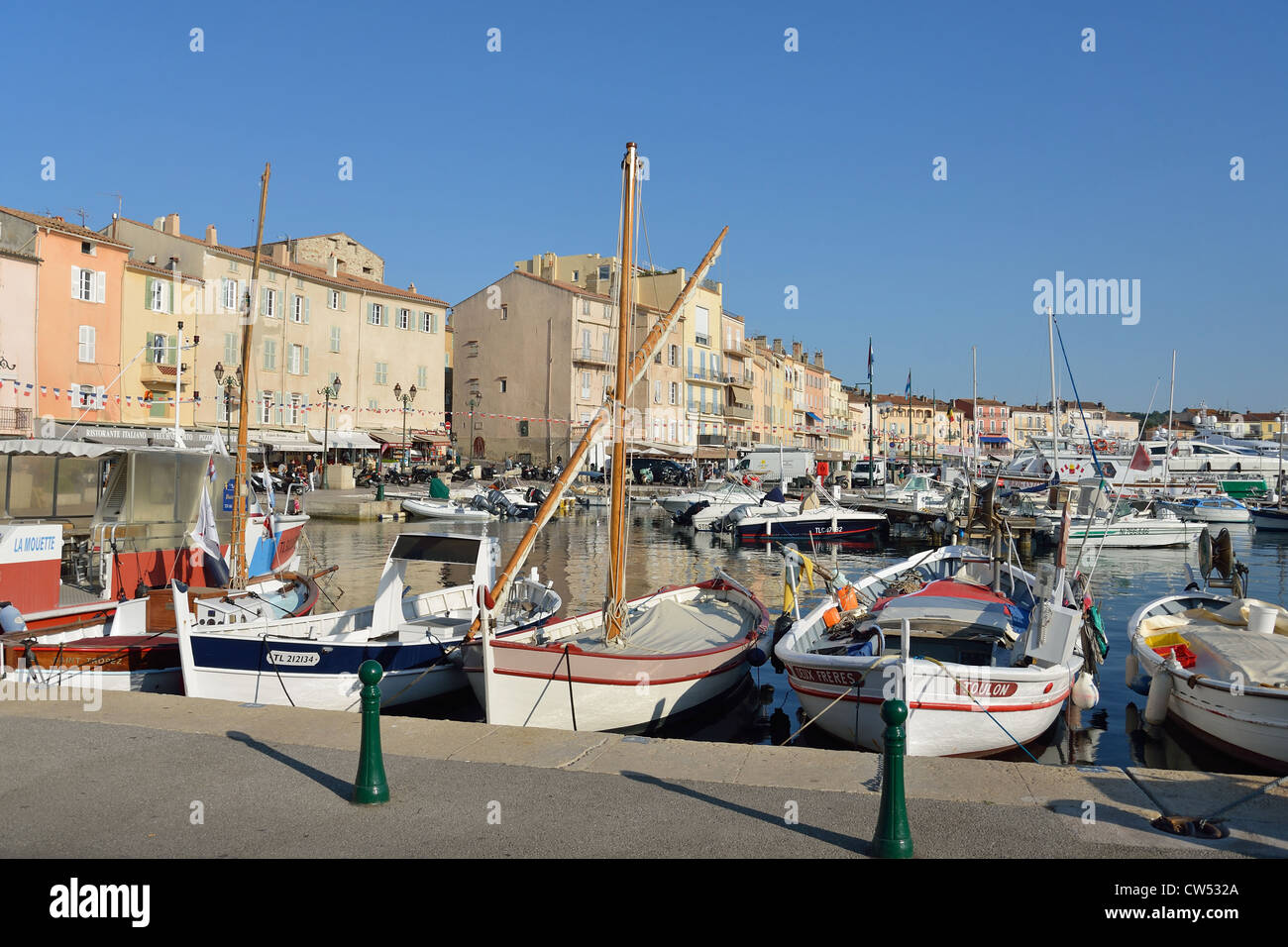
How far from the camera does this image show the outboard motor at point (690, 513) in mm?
44981

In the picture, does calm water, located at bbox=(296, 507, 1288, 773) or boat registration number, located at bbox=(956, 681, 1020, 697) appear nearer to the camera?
boat registration number, located at bbox=(956, 681, 1020, 697)

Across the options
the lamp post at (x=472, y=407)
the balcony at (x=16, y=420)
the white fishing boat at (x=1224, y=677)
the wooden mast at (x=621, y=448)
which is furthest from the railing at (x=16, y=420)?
the lamp post at (x=472, y=407)

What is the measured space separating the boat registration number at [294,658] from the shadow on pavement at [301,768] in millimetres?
3641

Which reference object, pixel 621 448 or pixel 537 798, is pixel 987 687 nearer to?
pixel 621 448

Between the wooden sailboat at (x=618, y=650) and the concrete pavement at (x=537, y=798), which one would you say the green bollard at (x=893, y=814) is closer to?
the concrete pavement at (x=537, y=798)

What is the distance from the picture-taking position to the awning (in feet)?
170

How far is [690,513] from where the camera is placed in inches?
1779

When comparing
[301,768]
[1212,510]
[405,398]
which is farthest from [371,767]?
[405,398]

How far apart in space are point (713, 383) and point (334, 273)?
31733 mm

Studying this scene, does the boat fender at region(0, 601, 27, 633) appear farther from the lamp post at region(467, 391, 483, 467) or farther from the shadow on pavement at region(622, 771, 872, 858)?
the lamp post at region(467, 391, 483, 467)

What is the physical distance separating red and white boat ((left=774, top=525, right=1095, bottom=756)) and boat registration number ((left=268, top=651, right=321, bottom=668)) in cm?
559

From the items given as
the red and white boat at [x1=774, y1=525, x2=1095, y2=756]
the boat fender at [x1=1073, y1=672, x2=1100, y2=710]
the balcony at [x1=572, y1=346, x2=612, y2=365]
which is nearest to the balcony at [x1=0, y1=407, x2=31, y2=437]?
the red and white boat at [x1=774, y1=525, x2=1095, y2=756]
